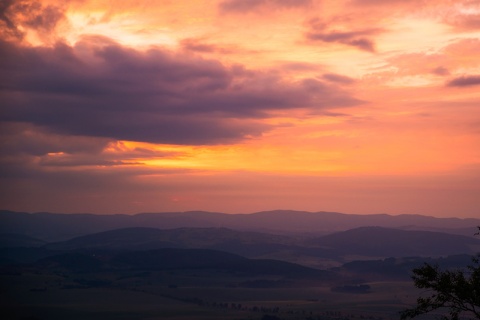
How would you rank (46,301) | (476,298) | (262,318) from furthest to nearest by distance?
(46,301) < (262,318) < (476,298)

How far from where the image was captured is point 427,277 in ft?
102

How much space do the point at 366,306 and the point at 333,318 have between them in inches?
1393

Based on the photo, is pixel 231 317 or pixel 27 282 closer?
pixel 231 317

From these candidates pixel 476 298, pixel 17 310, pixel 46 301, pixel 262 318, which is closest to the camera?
pixel 476 298

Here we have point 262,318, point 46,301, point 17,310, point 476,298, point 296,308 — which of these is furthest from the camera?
point 296,308

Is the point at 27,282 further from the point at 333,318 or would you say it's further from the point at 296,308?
the point at 333,318

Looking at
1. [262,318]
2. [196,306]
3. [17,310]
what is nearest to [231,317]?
[262,318]

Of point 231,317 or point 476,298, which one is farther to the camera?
point 231,317

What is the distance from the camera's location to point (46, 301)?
167000 millimetres

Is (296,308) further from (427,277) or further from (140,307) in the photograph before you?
(427,277)

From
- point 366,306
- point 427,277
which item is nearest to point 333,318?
point 366,306

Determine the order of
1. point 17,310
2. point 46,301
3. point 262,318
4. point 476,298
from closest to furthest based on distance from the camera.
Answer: point 476,298, point 17,310, point 262,318, point 46,301

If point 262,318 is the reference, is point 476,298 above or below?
above

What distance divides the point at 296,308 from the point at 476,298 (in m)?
158
